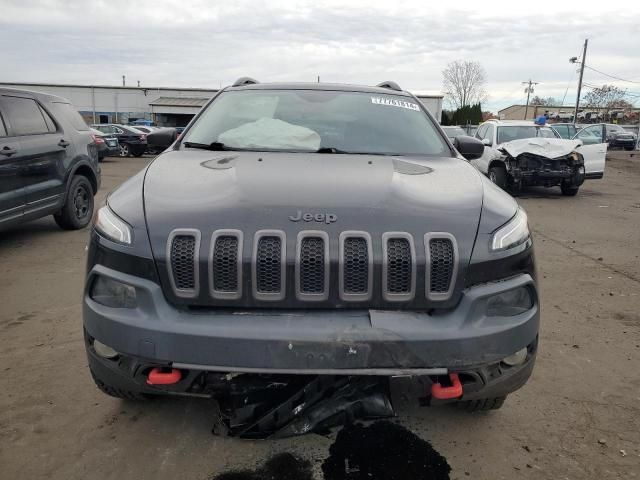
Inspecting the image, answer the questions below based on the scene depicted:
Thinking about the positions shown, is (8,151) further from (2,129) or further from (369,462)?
(369,462)

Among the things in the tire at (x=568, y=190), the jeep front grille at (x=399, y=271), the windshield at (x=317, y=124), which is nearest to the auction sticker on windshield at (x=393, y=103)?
the windshield at (x=317, y=124)

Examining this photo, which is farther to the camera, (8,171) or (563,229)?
(563,229)

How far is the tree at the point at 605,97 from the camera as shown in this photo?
2493 inches

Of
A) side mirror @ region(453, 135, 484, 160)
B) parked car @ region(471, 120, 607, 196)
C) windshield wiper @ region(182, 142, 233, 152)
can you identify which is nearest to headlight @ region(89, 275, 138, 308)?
windshield wiper @ region(182, 142, 233, 152)

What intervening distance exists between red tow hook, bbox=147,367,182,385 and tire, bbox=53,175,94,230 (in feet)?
18.5

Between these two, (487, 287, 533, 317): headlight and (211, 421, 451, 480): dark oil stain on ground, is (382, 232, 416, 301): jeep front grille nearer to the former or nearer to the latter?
(487, 287, 533, 317): headlight

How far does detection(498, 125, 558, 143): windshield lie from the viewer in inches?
481

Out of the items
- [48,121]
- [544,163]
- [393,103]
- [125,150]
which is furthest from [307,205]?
[125,150]

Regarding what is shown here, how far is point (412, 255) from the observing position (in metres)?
2.07

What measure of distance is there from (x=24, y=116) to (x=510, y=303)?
611cm

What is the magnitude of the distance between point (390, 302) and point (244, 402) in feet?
2.52

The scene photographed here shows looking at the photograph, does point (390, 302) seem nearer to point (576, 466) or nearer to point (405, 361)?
point (405, 361)

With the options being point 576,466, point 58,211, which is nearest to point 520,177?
point 58,211

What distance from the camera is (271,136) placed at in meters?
3.30
